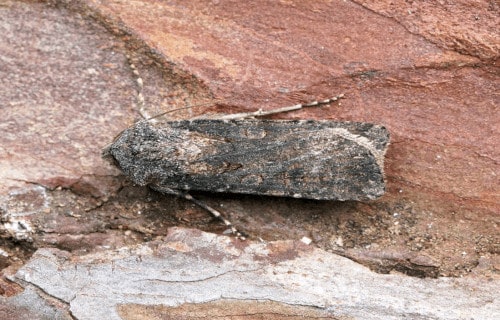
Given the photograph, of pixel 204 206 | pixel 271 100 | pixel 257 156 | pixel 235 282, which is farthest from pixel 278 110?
pixel 235 282

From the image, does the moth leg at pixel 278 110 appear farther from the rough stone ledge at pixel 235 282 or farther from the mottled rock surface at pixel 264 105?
the rough stone ledge at pixel 235 282

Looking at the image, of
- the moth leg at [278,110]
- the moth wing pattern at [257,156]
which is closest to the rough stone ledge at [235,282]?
the moth wing pattern at [257,156]

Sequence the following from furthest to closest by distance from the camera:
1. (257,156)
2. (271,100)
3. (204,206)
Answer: (271,100), (204,206), (257,156)

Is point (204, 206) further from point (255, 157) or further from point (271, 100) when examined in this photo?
point (271, 100)

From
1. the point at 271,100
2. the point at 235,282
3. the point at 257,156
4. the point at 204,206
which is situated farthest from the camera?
the point at 271,100

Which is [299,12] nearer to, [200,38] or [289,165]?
[200,38]

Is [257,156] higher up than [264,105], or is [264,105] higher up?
[264,105]

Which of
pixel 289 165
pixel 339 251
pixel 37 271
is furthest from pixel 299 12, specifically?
pixel 37 271
